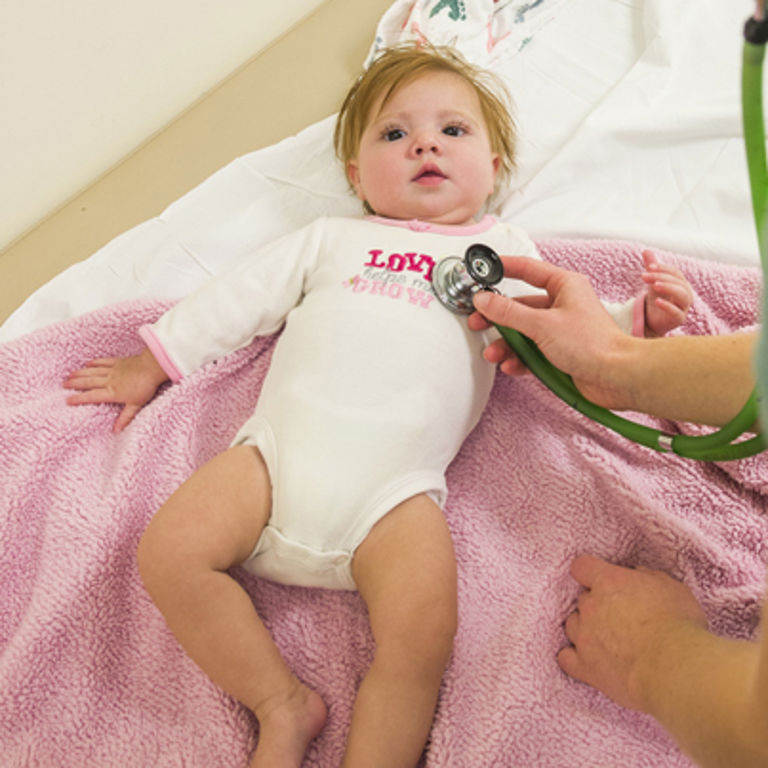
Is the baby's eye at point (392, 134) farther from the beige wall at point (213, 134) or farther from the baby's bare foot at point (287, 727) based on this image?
the baby's bare foot at point (287, 727)

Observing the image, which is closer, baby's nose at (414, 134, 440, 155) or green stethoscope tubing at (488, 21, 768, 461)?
green stethoscope tubing at (488, 21, 768, 461)

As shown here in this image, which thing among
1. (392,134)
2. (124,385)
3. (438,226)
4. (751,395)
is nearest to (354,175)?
Answer: (392,134)

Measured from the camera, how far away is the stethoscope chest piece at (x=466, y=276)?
79cm

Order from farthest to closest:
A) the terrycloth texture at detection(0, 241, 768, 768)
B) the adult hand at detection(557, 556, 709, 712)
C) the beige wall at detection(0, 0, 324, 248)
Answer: the beige wall at detection(0, 0, 324, 248) → the terrycloth texture at detection(0, 241, 768, 768) → the adult hand at detection(557, 556, 709, 712)

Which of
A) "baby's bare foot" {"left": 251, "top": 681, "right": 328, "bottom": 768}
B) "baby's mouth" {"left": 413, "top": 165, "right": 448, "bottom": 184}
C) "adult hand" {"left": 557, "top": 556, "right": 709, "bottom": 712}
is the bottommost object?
"adult hand" {"left": 557, "top": 556, "right": 709, "bottom": 712}

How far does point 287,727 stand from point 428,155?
72 centimetres

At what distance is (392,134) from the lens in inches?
39.5

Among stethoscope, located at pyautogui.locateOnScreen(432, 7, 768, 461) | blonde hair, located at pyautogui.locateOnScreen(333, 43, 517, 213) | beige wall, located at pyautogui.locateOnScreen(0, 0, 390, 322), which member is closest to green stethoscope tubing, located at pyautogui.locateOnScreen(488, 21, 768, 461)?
stethoscope, located at pyautogui.locateOnScreen(432, 7, 768, 461)

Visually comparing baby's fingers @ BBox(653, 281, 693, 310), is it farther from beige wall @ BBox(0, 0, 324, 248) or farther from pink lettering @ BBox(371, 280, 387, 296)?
beige wall @ BBox(0, 0, 324, 248)

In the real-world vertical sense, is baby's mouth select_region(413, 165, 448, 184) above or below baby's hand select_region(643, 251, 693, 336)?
above

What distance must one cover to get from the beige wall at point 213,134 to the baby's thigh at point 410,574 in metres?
0.76

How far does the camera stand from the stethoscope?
1.43 ft

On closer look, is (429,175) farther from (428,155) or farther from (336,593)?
(336,593)

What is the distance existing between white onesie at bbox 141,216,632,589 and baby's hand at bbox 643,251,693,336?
0.03 meters
